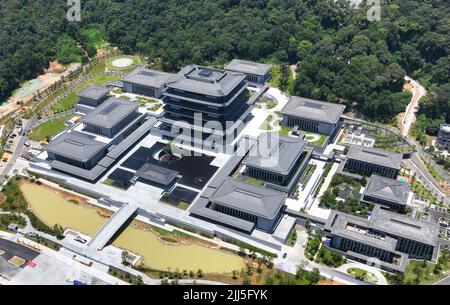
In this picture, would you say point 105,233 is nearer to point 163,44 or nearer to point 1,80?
point 1,80

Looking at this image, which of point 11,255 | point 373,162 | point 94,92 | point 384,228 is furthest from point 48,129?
point 384,228

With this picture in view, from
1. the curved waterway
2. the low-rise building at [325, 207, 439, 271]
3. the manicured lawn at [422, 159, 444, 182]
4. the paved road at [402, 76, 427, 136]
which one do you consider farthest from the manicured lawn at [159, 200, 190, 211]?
the paved road at [402, 76, 427, 136]

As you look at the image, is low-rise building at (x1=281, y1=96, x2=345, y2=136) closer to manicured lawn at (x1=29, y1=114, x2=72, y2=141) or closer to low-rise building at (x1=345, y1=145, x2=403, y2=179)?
low-rise building at (x1=345, y1=145, x2=403, y2=179)

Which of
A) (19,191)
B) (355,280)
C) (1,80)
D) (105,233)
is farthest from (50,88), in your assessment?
(355,280)

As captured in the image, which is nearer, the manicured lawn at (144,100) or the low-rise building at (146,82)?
the manicured lawn at (144,100)

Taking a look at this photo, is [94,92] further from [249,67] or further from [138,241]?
[138,241]

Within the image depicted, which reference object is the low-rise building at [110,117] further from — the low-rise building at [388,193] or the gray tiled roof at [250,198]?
the low-rise building at [388,193]

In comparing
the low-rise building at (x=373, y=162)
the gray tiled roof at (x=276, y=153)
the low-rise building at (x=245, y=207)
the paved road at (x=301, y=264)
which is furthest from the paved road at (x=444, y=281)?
the gray tiled roof at (x=276, y=153)
